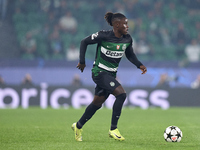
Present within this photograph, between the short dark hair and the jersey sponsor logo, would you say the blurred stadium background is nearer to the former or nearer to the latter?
the short dark hair

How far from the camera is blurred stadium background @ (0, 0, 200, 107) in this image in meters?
19.4

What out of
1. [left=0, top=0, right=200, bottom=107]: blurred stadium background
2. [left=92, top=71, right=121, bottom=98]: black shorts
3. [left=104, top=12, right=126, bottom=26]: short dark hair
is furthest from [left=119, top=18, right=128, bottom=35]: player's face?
[left=0, top=0, right=200, bottom=107]: blurred stadium background

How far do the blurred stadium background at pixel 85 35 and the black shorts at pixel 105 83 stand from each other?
10.7 meters

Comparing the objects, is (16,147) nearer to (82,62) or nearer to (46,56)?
(82,62)

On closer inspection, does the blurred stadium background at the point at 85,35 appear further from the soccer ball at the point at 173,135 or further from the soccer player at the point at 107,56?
the soccer ball at the point at 173,135

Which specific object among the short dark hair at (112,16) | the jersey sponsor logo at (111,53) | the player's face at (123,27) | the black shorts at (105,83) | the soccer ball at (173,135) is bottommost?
the soccer ball at (173,135)

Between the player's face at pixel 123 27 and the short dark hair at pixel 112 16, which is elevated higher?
the short dark hair at pixel 112 16

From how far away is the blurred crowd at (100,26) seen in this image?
21.0m

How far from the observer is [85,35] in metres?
21.8

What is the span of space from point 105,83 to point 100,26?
51.0 feet

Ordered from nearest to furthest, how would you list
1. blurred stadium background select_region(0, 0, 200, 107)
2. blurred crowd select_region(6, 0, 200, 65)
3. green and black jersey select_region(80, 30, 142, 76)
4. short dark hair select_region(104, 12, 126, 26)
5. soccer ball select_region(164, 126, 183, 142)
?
1. soccer ball select_region(164, 126, 183, 142)
2. green and black jersey select_region(80, 30, 142, 76)
3. short dark hair select_region(104, 12, 126, 26)
4. blurred stadium background select_region(0, 0, 200, 107)
5. blurred crowd select_region(6, 0, 200, 65)

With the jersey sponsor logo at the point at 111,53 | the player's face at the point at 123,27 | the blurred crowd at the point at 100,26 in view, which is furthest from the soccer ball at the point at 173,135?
the blurred crowd at the point at 100,26

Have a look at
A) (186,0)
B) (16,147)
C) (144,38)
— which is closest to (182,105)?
(144,38)

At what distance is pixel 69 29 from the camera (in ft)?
73.3
